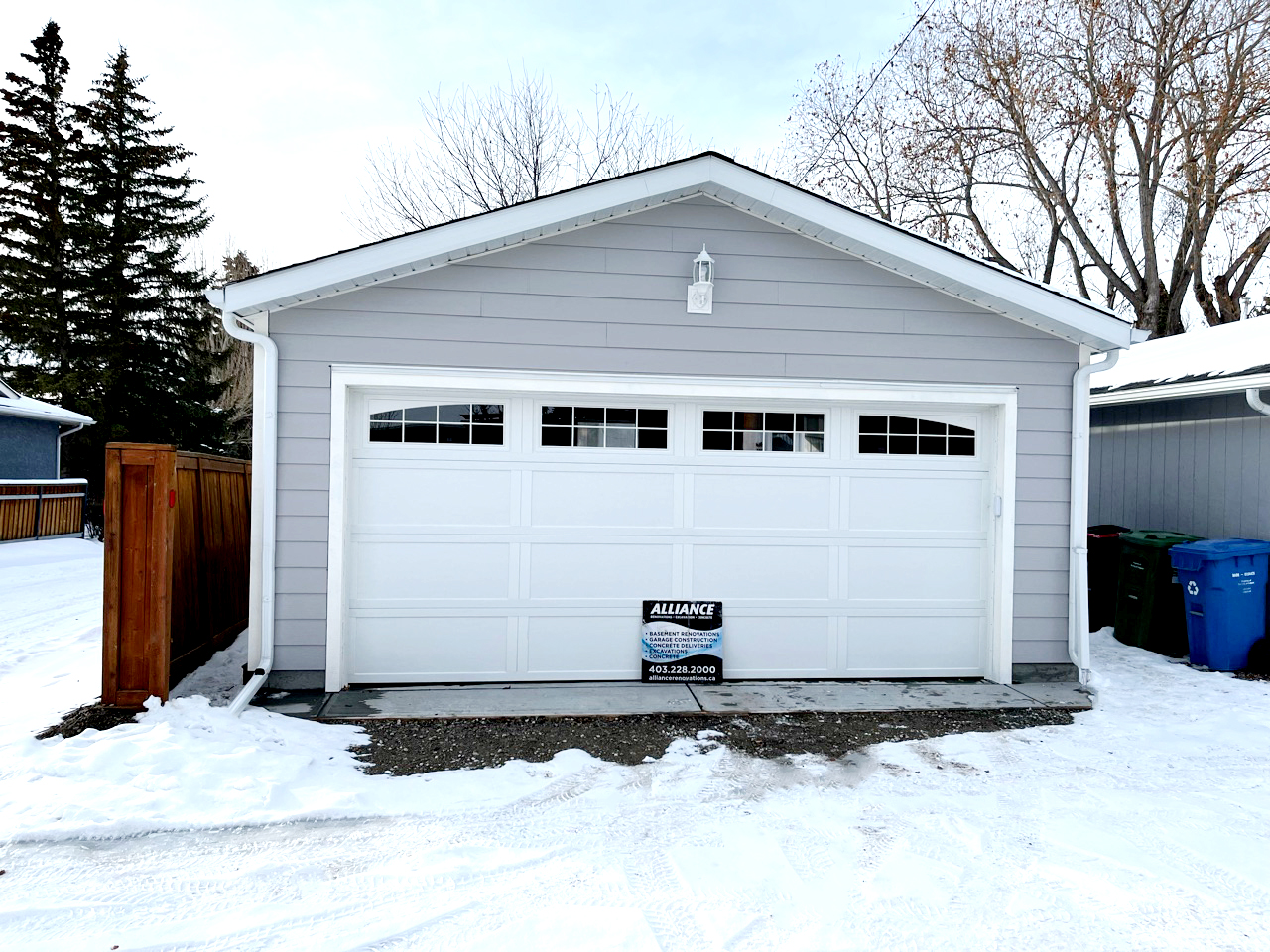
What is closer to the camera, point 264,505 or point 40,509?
point 264,505

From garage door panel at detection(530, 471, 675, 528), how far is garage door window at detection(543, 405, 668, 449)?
200mm

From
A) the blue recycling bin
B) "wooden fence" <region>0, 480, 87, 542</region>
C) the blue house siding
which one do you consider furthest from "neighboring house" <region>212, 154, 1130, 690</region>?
the blue house siding

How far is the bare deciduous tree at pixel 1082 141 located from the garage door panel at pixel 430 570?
1438cm

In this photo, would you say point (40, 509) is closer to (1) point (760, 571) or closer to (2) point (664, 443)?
(2) point (664, 443)

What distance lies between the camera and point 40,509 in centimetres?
1359

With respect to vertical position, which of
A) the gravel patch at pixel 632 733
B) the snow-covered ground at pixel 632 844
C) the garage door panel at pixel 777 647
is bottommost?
the snow-covered ground at pixel 632 844

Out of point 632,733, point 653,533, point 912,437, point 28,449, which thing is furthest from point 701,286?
point 28,449

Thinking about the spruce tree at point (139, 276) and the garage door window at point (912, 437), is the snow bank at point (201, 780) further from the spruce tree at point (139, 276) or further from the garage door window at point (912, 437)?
the spruce tree at point (139, 276)

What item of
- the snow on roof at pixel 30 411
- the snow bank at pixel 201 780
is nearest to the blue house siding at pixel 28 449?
the snow on roof at pixel 30 411

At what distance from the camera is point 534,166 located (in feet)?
50.6

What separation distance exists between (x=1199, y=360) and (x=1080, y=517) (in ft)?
10.5

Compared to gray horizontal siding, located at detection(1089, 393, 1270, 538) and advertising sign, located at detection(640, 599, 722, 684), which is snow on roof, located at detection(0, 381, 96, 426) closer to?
advertising sign, located at detection(640, 599, 722, 684)

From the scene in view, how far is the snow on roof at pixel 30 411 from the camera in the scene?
13.6 metres

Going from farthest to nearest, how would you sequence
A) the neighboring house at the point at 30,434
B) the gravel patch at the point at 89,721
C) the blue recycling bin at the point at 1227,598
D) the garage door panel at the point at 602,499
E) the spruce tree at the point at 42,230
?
the spruce tree at the point at 42,230 < the neighboring house at the point at 30,434 < the blue recycling bin at the point at 1227,598 < the garage door panel at the point at 602,499 < the gravel patch at the point at 89,721
